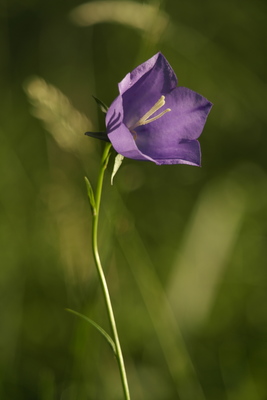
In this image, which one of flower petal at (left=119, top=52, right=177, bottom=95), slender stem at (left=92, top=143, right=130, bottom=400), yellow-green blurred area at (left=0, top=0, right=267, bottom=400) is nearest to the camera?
slender stem at (left=92, top=143, right=130, bottom=400)

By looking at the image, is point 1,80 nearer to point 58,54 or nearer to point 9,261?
point 58,54

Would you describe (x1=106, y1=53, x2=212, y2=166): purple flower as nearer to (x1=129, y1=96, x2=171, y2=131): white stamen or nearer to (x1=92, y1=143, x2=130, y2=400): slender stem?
(x1=129, y1=96, x2=171, y2=131): white stamen

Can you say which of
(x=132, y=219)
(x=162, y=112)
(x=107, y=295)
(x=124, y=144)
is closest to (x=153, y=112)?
(x=162, y=112)

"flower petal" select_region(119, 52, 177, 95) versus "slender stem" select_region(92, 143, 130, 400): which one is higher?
"flower petal" select_region(119, 52, 177, 95)

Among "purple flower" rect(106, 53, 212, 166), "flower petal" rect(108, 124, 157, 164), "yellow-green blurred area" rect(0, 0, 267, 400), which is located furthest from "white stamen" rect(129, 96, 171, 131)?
"yellow-green blurred area" rect(0, 0, 267, 400)

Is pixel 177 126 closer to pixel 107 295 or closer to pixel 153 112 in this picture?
pixel 153 112

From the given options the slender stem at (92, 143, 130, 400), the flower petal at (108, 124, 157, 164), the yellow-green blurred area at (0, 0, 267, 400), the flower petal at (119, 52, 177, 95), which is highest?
the flower petal at (119, 52, 177, 95)

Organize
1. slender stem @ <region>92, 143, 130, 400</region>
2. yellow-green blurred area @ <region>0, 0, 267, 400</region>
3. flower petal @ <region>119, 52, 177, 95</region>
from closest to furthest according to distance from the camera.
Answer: slender stem @ <region>92, 143, 130, 400</region>
flower petal @ <region>119, 52, 177, 95</region>
yellow-green blurred area @ <region>0, 0, 267, 400</region>

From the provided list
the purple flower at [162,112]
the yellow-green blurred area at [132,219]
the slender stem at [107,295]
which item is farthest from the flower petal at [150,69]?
the yellow-green blurred area at [132,219]

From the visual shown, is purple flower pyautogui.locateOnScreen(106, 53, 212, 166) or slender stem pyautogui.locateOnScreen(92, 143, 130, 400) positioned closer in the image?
slender stem pyautogui.locateOnScreen(92, 143, 130, 400)
